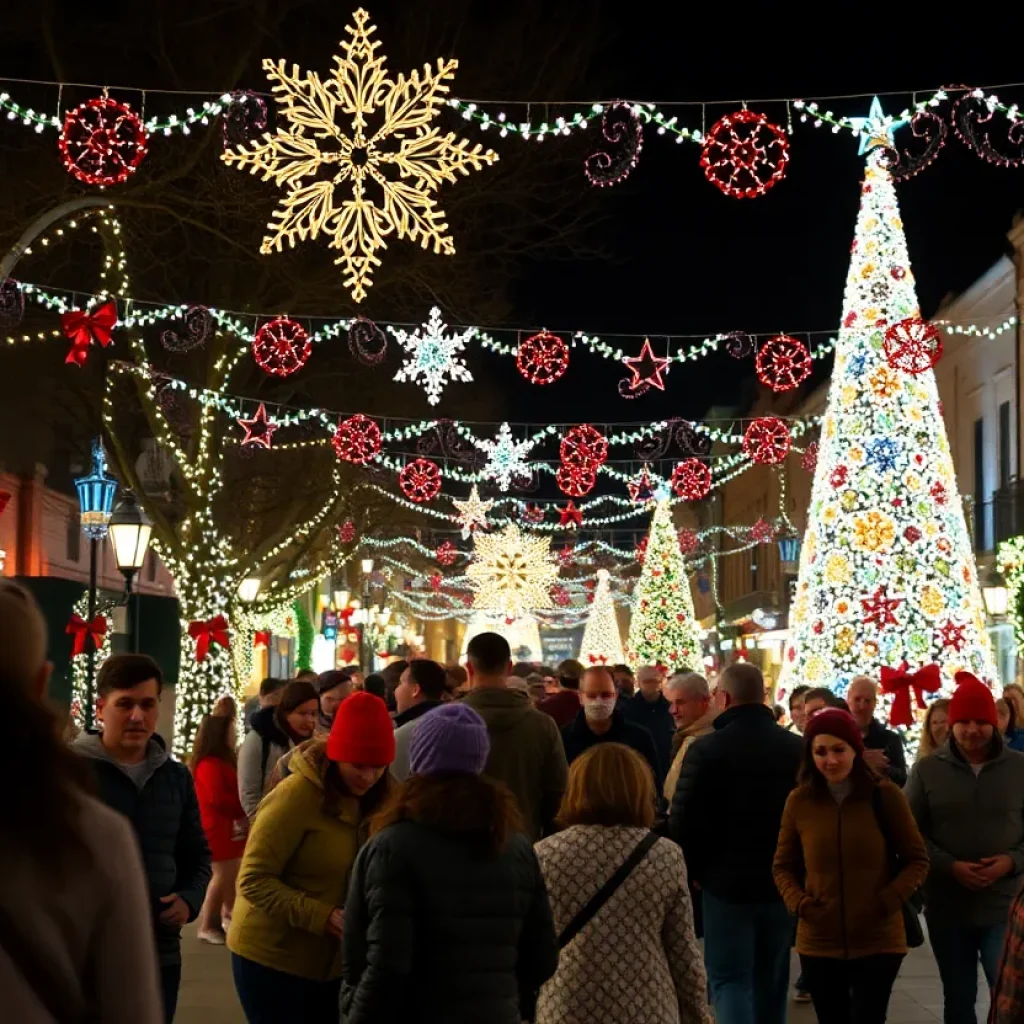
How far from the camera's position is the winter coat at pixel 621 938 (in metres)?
5.74

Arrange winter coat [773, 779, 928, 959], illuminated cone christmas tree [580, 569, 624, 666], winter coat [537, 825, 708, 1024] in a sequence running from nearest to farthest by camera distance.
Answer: winter coat [537, 825, 708, 1024] → winter coat [773, 779, 928, 959] → illuminated cone christmas tree [580, 569, 624, 666]

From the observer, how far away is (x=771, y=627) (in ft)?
198

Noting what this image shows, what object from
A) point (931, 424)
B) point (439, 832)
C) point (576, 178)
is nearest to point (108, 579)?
point (576, 178)

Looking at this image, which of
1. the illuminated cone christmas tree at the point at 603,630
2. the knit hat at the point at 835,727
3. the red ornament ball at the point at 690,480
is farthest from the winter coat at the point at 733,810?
the illuminated cone christmas tree at the point at 603,630

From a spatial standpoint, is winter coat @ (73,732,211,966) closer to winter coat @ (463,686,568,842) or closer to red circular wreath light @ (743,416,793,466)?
winter coat @ (463,686,568,842)

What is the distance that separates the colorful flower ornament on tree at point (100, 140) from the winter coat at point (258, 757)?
5.72m

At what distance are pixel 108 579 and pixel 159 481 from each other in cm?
507

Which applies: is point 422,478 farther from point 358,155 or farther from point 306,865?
point 306,865

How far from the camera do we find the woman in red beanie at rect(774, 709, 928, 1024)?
7.60 metres

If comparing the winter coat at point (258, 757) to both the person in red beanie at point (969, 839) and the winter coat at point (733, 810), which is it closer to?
the winter coat at point (733, 810)

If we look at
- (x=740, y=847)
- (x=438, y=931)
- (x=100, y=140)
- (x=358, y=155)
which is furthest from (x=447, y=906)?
(x=100, y=140)

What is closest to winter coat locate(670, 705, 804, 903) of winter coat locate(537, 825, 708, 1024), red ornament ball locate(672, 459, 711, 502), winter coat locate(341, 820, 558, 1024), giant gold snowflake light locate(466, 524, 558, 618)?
winter coat locate(537, 825, 708, 1024)

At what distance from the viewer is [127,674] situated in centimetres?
666

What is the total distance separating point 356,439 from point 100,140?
591 inches
